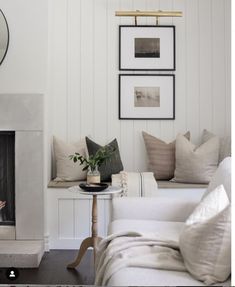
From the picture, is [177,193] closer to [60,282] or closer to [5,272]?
[60,282]

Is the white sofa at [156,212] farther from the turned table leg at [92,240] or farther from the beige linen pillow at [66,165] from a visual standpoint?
the beige linen pillow at [66,165]

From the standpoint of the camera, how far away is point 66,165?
157 inches

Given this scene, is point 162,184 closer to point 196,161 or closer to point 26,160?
point 196,161

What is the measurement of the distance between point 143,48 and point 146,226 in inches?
85.2

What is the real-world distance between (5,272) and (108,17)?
2622 millimetres

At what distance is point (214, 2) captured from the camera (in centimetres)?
425

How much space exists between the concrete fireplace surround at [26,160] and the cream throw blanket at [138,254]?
1.50 meters

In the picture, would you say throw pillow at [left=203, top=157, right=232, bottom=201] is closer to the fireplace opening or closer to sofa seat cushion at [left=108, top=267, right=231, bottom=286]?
sofa seat cushion at [left=108, top=267, right=231, bottom=286]

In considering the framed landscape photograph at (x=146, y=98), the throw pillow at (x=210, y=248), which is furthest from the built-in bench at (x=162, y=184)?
the throw pillow at (x=210, y=248)

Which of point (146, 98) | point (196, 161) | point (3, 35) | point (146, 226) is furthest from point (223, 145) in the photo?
point (3, 35)

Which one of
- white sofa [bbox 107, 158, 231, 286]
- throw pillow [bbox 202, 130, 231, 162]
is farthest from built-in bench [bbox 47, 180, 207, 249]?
white sofa [bbox 107, 158, 231, 286]

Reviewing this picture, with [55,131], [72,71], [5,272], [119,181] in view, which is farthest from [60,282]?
[72,71]

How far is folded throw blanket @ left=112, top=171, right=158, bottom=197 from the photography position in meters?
3.44

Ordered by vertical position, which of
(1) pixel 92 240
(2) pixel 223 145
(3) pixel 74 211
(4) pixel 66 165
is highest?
(2) pixel 223 145
